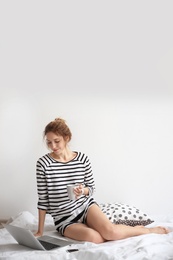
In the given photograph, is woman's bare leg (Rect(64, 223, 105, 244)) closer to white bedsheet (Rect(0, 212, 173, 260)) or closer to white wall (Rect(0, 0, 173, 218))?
white bedsheet (Rect(0, 212, 173, 260))

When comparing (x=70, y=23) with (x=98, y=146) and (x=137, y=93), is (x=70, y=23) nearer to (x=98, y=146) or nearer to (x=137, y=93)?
(x=137, y=93)

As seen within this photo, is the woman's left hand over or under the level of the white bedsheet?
over

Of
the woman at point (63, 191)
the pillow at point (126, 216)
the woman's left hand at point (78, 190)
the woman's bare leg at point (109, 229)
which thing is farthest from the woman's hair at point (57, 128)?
the pillow at point (126, 216)

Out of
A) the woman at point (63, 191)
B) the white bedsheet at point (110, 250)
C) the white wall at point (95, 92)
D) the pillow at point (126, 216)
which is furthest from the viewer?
the white wall at point (95, 92)

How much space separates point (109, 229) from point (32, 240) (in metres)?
0.52

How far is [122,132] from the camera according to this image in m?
3.63

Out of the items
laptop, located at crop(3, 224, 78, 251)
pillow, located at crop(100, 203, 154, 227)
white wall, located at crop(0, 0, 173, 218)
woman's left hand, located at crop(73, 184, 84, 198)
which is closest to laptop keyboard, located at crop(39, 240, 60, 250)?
laptop, located at crop(3, 224, 78, 251)

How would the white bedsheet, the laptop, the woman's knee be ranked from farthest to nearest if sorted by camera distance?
the woman's knee, the laptop, the white bedsheet

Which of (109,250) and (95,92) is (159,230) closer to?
(109,250)

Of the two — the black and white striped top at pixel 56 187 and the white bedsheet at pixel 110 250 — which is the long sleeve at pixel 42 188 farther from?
the white bedsheet at pixel 110 250

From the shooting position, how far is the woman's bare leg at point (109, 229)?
8.67 ft

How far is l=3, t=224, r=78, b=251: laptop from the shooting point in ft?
7.61

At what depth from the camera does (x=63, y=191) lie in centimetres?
287

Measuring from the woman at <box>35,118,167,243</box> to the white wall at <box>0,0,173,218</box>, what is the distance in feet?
2.12
